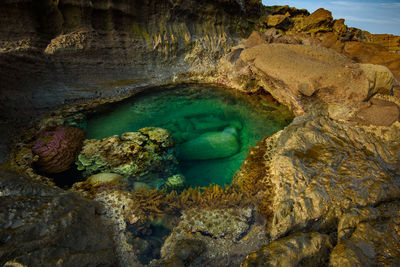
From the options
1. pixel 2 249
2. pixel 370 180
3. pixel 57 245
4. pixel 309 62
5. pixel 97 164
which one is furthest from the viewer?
pixel 309 62

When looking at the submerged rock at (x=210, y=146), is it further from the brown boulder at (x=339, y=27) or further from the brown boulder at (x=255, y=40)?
the brown boulder at (x=339, y=27)

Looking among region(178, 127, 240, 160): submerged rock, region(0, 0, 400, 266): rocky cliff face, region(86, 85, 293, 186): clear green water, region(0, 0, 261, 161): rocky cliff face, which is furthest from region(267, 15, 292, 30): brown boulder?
region(178, 127, 240, 160): submerged rock

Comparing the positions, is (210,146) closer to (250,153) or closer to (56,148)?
(250,153)

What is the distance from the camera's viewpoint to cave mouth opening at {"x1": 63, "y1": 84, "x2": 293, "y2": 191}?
3627mm

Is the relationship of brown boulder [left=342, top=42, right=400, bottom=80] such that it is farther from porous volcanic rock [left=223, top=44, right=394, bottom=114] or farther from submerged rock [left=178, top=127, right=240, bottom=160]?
submerged rock [left=178, top=127, right=240, bottom=160]

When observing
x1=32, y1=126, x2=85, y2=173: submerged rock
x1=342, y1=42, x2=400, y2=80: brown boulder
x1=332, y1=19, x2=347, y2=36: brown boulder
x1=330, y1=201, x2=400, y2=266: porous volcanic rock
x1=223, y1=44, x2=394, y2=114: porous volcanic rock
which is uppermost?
x1=332, y1=19, x2=347, y2=36: brown boulder

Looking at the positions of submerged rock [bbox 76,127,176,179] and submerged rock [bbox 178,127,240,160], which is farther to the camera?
submerged rock [bbox 178,127,240,160]

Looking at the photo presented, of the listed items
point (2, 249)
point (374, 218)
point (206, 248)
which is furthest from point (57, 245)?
point (374, 218)

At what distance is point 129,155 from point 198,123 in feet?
6.64

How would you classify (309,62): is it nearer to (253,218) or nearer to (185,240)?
(253,218)

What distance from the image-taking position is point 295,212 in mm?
2357

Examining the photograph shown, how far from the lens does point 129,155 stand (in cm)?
348

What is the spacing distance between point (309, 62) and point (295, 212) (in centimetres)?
363

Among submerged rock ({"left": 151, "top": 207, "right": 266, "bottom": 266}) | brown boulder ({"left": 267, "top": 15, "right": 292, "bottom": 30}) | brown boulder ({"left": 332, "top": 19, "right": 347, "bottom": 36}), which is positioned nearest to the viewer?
submerged rock ({"left": 151, "top": 207, "right": 266, "bottom": 266})
